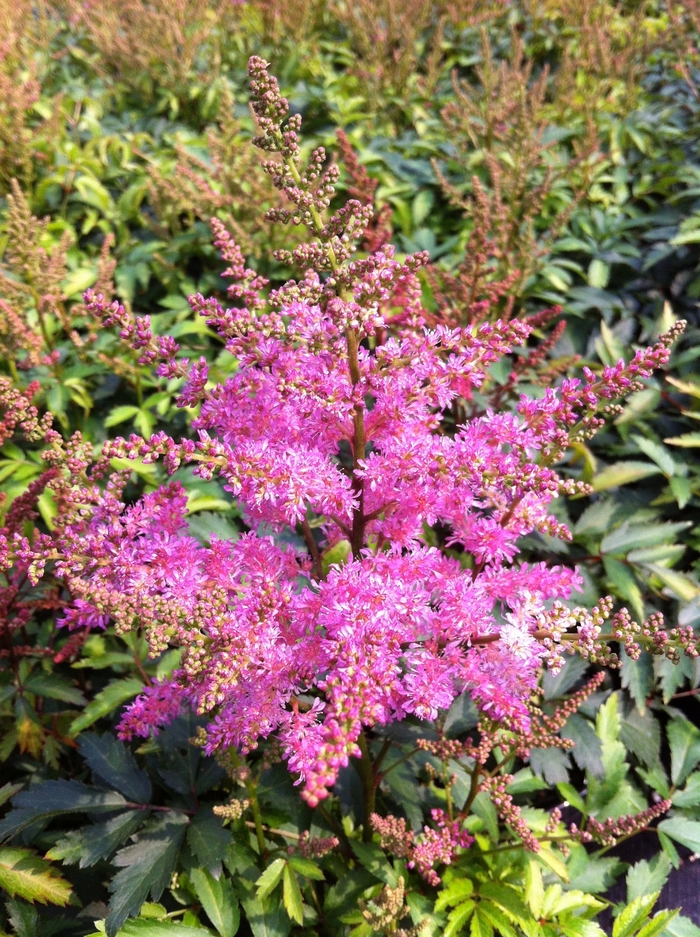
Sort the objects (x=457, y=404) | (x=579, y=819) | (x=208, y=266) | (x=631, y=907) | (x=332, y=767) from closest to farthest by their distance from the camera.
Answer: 1. (x=332, y=767)
2. (x=631, y=907)
3. (x=579, y=819)
4. (x=457, y=404)
5. (x=208, y=266)

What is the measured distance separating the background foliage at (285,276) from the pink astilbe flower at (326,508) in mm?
436

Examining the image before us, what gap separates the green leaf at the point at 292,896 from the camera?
1.56m

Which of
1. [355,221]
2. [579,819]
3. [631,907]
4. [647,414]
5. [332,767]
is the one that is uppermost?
[355,221]

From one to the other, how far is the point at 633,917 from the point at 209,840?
3.56 feet

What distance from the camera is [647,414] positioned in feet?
8.77

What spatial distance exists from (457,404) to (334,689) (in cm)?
162

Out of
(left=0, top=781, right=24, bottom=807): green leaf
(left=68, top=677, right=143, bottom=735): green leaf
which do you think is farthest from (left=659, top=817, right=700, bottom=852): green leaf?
(left=0, top=781, right=24, bottom=807): green leaf

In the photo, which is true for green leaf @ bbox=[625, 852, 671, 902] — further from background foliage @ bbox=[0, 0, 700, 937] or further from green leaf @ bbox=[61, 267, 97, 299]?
green leaf @ bbox=[61, 267, 97, 299]

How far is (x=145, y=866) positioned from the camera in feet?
5.13

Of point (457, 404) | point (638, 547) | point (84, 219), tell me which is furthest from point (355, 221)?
point (84, 219)

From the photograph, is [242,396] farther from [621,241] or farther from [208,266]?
[621,241]

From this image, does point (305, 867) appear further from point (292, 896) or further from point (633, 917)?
point (633, 917)

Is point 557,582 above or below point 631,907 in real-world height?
above

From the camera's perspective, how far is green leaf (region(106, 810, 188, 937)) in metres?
1.49
